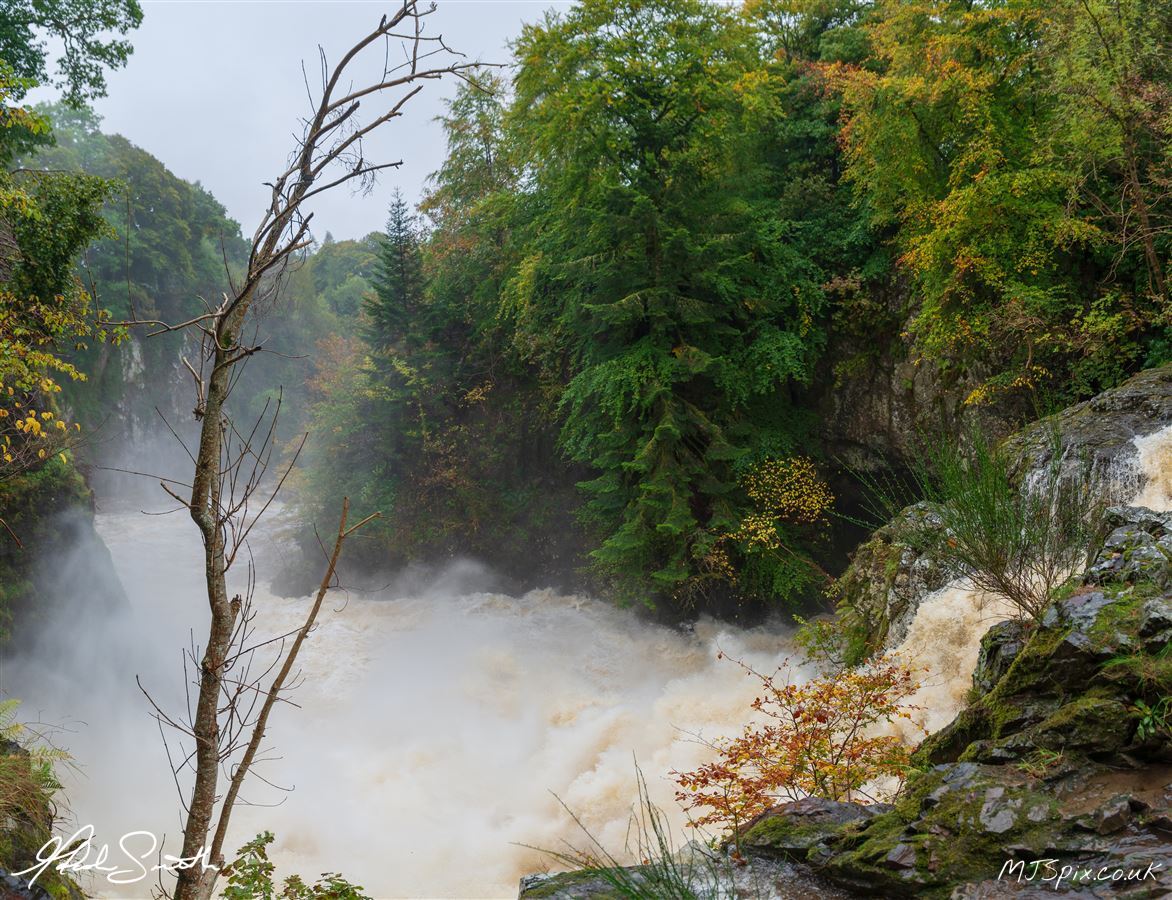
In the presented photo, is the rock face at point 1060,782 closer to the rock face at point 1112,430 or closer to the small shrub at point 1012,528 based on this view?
the small shrub at point 1012,528

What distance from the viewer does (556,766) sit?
9.01 meters

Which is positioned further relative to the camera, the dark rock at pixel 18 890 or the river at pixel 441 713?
the river at pixel 441 713

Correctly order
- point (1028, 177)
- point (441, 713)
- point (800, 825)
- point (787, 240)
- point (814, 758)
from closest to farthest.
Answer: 1. point (800, 825)
2. point (814, 758)
3. point (1028, 177)
4. point (441, 713)
5. point (787, 240)

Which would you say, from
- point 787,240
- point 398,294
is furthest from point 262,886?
point 398,294

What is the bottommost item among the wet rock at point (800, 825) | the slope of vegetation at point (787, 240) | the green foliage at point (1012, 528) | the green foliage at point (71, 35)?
the wet rock at point (800, 825)

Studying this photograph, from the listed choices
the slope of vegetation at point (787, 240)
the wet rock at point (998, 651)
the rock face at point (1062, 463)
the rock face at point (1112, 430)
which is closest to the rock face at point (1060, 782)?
the wet rock at point (998, 651)

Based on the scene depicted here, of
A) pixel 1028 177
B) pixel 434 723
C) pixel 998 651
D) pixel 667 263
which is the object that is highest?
pixel 667 263

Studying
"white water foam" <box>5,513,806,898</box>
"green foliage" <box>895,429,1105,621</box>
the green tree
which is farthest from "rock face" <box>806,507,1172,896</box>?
the green tree

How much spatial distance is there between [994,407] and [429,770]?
9263 millimetres

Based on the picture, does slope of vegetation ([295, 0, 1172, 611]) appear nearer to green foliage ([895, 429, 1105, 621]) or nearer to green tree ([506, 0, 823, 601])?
green tree ([506, 0, 823, 601])

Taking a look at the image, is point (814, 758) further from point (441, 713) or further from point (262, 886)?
point (441, 713)

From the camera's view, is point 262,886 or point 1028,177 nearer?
point 262,886

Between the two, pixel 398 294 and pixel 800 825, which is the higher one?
pixel 398 294

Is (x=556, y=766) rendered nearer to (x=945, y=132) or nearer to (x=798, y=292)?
(x=798, y=292)
